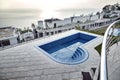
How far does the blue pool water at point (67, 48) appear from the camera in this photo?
275 inches

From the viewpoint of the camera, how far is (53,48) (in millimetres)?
8852

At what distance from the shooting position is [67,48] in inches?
341

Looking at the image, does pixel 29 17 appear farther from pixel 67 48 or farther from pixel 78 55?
pixel 78 55

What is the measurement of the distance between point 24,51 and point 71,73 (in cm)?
350

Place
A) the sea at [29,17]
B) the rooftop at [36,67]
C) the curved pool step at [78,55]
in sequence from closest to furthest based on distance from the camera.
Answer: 1. the rooftop at [36,67]
2. the curved pool step at [78,55]
3. the sea at [29,17]

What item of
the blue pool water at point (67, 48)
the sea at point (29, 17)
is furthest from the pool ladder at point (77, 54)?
the sea at point (29, 17)

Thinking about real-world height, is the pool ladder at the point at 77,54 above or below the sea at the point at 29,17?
below

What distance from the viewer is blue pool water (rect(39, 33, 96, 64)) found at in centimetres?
699

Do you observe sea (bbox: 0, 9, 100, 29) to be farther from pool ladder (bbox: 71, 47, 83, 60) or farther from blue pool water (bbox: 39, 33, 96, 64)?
pool ladder (bbox: 71, 47, 83, 60)

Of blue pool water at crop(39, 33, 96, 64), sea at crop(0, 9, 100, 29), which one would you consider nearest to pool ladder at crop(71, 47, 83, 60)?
blue pool water at crop(39, 33, 96, 64)

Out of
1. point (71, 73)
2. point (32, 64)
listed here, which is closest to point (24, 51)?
point (32, 64)

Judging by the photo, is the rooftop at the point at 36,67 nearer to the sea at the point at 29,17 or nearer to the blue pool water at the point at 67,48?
the blue pool water at the point at 67,48

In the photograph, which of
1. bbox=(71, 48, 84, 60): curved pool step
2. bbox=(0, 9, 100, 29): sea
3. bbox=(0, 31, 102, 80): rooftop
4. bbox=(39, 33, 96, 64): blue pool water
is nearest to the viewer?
bbox=(0, 31, 102, 80): rooftop

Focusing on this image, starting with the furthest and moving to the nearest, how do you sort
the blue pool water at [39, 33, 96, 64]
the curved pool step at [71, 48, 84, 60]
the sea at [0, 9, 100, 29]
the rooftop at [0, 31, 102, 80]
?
the sea at [0, 9, 100, 29] < the blue pool water at [39, 33, 96, 64] < the curved pool step at [71, 48, 84, 60] < the rooftop at [0, 31, 102, 80]
